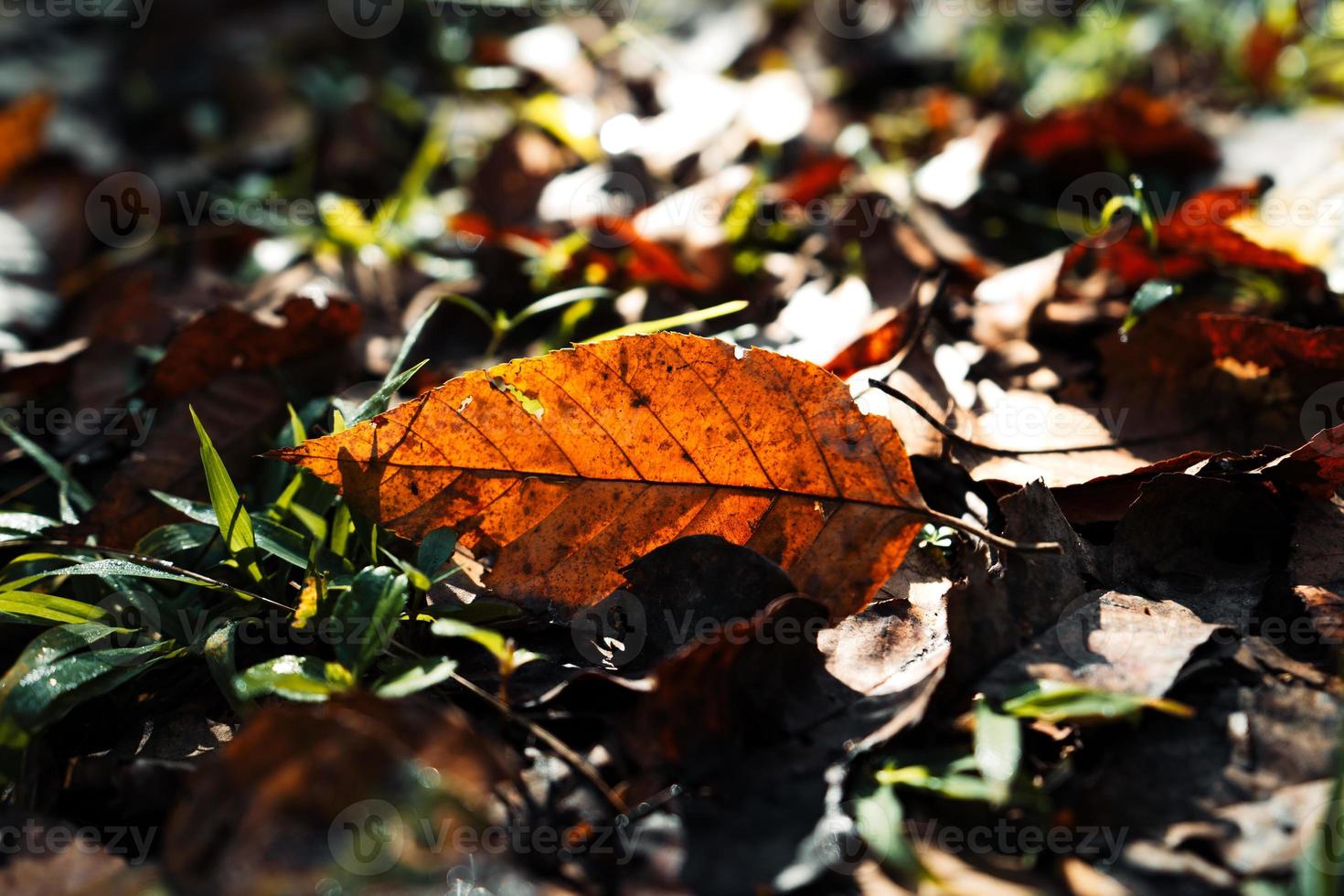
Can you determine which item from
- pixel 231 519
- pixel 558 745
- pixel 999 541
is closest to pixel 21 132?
pixel 231 519

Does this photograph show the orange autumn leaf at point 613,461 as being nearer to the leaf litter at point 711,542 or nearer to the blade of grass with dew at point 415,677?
the leaf litter at point 711,542

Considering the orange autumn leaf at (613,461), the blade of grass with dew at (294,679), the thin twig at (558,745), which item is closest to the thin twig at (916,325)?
the orange autumn leaf at (613,461)

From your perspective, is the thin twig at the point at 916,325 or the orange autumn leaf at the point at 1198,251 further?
the orange autumn leaf at the point at 1198,251

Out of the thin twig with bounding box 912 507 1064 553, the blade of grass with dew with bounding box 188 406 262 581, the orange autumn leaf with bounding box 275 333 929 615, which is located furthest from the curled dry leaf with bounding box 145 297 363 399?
the thin twig with bounding box 912 507 1064 553

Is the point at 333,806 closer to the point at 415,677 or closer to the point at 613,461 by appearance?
the point at 415,677

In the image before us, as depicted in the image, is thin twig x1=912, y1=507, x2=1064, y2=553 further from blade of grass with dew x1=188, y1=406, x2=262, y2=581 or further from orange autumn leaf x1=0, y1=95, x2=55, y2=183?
orange autumn leaf x1=0, y1=95, x2=55, y2=183

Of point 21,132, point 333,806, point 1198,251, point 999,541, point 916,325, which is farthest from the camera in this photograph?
point 21,132
